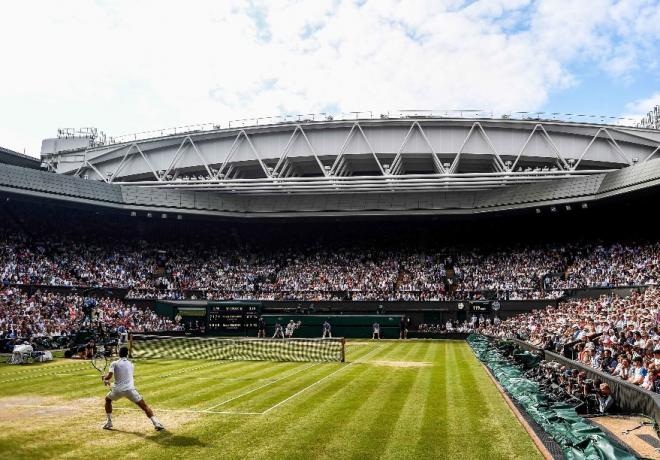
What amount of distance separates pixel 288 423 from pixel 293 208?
44893mm

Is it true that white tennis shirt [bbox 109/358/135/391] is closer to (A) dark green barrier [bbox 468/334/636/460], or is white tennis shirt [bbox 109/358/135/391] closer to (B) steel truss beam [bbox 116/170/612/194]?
(A) dark green barrier [bbox 468/334/636/460]

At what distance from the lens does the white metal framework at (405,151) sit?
167 feet

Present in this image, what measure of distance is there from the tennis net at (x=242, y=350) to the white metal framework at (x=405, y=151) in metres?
17.2

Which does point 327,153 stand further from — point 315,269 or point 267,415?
point 267,415

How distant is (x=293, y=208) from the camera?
58406 mm

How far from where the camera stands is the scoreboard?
5222 centimetres

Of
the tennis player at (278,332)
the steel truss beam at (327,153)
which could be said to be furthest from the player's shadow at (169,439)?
the steel truss beam at (327,153)

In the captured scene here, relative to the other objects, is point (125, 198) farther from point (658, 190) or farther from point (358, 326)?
point (658, 190)

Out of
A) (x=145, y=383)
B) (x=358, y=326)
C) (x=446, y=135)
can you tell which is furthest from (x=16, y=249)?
(x=446, y=135)

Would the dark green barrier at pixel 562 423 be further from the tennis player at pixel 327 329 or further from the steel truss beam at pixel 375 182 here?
the steel truss beam at pixel 375 182

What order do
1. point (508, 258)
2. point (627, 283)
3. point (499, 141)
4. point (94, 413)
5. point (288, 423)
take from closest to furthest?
point (288, 423) → point (94, 413) → point (627, 283) → point (499, 141) → point (508, 258)

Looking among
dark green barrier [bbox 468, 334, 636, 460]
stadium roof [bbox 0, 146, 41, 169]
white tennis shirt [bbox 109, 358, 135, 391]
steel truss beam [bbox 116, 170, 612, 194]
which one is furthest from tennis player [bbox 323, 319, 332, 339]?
stadium roof [bbox 0, 146, 41, 169]

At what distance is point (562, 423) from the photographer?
41.1 ft

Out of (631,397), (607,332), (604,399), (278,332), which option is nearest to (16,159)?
(278,332)
